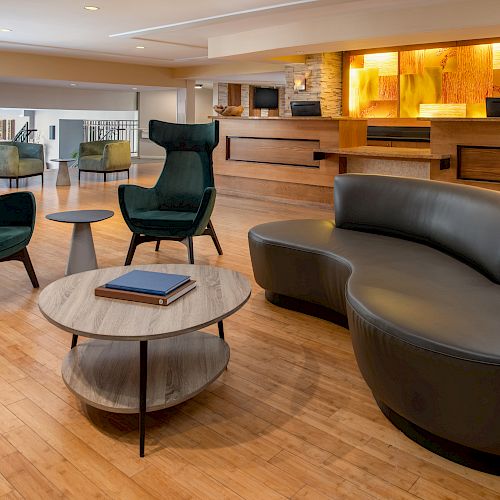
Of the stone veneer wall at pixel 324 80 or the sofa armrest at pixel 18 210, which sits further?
the stone veneer wall at pixel 324 80

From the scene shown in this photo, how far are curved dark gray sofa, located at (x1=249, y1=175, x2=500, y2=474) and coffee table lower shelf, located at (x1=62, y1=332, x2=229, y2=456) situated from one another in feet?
2.12

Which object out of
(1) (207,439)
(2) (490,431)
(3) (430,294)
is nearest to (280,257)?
(3) (430,294)

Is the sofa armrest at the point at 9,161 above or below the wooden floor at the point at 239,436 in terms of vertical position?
above

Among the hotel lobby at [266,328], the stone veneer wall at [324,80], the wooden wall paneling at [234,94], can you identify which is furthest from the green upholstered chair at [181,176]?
the wooden wall paneling at [234,94]

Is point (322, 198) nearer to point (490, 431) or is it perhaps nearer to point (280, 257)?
point (280, 257)

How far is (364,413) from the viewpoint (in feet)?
7.26

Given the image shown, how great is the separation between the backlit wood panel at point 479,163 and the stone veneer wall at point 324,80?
4.67 m

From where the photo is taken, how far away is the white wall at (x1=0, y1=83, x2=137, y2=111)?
14648 mm

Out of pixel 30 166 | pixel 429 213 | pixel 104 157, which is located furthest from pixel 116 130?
pixel 429 213

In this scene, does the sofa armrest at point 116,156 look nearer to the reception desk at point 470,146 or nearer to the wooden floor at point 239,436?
the reception desk at point 470,146

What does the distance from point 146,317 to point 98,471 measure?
1.78 feet

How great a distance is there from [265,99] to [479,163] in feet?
34.8

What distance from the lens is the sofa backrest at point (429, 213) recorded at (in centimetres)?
258

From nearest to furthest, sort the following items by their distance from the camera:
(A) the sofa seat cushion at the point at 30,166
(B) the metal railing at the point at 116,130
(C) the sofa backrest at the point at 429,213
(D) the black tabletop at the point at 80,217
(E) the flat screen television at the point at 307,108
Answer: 1. (C) the sofa backrest at the point at 429,213
2. (D) the black tabletop at the point at 80,217
3. (E) the flat screen television at the point at 307,108
4. (A) the sofa seat cushion at the point at 30,166
5. (B) the metal railing at the point at 116,130
